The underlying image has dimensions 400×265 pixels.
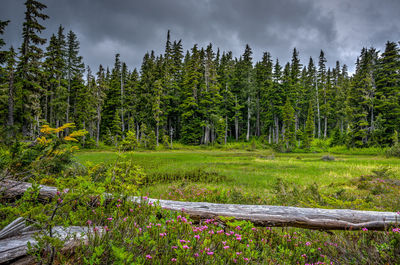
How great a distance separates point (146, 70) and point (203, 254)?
48162 mm

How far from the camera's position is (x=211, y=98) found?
41656 mm

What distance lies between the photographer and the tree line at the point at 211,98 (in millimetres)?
31844

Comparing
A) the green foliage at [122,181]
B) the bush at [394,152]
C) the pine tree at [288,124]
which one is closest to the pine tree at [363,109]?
the bush at [394,152]

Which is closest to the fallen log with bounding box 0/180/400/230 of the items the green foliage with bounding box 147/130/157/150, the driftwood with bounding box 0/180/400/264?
the driftwood with bounding box 0/180/400/264

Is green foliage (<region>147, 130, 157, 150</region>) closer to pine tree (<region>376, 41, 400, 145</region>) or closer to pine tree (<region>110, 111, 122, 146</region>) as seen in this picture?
pine tree (<region>110, 111, 122, 146</region>)

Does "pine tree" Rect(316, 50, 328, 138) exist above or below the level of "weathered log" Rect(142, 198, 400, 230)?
above

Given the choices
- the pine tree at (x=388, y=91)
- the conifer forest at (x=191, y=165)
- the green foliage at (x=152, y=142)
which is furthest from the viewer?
the green foliage at (x=152, y=142)

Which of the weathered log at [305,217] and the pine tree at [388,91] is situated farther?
the pine tree at [388,91]

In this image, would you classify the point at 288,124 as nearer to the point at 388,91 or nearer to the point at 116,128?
the point at 388,91

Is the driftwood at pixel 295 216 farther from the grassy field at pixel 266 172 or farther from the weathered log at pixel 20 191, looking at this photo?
the grassy field at pixel 266 172

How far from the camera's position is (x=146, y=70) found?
4547cm

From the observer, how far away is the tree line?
31844mm

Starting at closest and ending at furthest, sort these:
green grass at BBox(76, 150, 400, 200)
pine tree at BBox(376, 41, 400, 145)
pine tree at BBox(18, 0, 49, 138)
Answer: green grass at BBox(76, 150, 400, 200) → pine tree at BBox(18, 0, 49, 138) → pine tree at BBox(376, 41, 400, 145)

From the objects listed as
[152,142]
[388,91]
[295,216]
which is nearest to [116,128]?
[152,142]
